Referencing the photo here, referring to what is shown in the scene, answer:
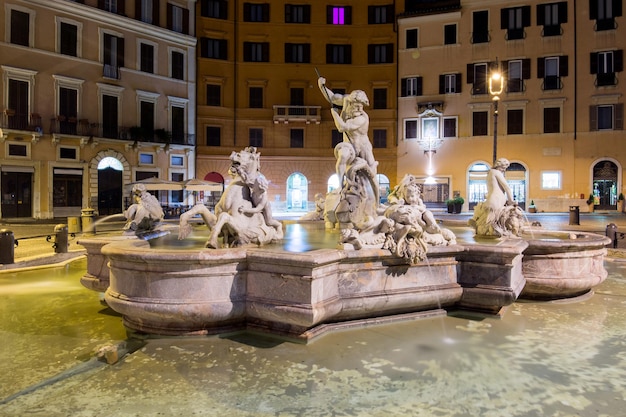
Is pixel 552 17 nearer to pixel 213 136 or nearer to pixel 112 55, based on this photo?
pixel 213 136

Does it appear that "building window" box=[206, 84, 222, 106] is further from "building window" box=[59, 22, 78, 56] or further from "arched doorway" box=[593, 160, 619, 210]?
"arched doorway" box=[593, 160, 619, 210]

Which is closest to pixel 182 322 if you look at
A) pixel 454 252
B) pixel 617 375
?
Answer: pixel 454 252

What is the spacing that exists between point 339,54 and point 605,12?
1544 cm

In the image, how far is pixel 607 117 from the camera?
2814cm

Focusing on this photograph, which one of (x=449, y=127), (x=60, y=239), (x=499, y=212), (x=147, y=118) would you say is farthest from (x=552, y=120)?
(x=60, y=239)

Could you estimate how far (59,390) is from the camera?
3.64 m

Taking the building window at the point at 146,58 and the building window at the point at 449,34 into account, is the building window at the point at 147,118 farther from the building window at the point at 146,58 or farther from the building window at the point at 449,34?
the building window at the point at 449,34

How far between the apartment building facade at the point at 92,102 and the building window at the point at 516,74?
1901 centimetres

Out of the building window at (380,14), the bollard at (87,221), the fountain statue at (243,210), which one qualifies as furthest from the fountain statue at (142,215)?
the building window at (380,14)

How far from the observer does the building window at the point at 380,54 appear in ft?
107

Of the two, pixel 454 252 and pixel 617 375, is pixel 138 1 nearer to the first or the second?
pixel 454 252

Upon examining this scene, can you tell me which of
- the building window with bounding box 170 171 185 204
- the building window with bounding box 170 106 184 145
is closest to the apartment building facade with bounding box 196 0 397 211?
the building window with bounding box 170 106 184 145

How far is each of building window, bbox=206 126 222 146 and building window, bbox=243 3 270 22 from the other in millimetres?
7331

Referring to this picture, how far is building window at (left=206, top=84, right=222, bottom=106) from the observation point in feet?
103
